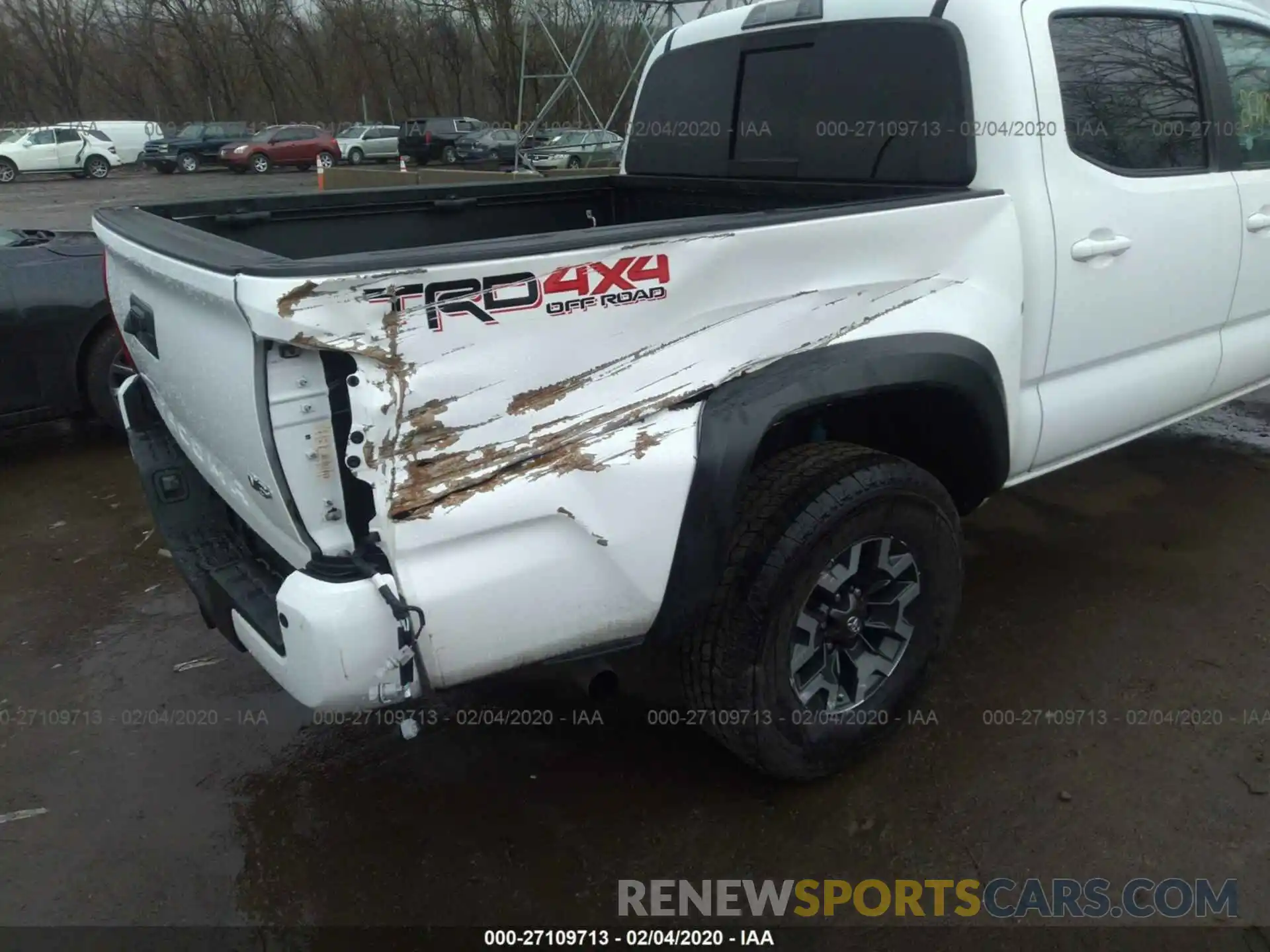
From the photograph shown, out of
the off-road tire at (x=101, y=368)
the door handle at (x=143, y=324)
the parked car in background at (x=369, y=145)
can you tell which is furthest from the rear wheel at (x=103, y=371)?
the parked car in background at (x=369, y=145)

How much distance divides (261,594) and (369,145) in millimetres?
35357

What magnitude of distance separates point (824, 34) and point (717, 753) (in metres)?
2.32

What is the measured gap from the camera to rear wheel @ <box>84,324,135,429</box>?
5.06 m

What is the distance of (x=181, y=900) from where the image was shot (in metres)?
2.32

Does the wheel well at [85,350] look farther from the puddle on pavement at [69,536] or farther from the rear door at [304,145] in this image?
the rear door at [304,145]

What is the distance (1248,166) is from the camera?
3424 millimetres

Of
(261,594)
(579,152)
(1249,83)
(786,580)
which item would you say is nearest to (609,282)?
(786,580)

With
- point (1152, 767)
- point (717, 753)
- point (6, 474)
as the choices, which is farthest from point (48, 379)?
point (1152, 767)

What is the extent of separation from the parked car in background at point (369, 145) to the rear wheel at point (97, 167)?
753 cm

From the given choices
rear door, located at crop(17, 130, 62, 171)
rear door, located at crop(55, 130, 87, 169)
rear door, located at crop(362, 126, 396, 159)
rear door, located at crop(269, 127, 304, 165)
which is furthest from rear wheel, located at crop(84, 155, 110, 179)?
rear door, located at crop(362, 126, 396, 159)

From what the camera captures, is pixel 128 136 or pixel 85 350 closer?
pixel 85 350

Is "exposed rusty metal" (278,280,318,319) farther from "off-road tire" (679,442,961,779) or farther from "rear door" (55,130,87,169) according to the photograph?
"rear door" (55,130,87,169)

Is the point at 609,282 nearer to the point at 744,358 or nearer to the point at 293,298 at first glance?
the point at 744,358

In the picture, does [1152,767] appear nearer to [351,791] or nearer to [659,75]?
[351,791]
